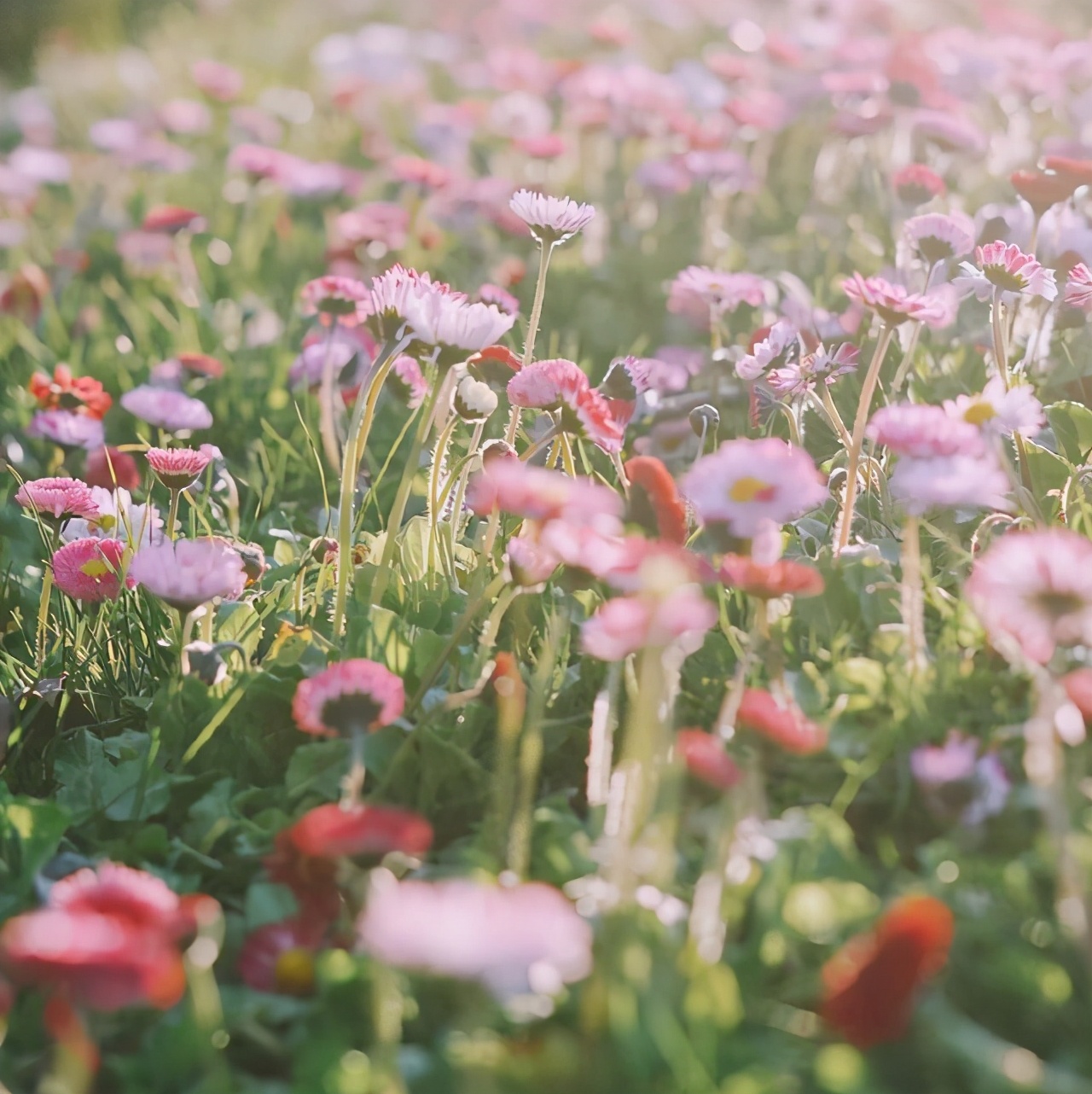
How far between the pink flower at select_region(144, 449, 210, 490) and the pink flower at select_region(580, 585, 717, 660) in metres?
0.69

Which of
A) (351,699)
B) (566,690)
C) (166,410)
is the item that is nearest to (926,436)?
(566,690)

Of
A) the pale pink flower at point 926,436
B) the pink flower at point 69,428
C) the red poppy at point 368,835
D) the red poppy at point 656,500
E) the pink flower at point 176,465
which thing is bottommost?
the pink flower at point 69,428

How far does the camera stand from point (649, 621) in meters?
1.09

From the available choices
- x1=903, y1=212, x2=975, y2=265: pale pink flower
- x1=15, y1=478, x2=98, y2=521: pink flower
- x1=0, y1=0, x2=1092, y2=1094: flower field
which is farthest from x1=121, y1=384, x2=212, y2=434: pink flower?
x1=903, y1=212, x2=975, y2=265: pale pink flower

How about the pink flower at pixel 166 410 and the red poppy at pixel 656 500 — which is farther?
the pink flower at pixel 166 410

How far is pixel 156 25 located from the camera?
7.05 meters

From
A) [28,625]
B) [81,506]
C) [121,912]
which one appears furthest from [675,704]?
[28,625]

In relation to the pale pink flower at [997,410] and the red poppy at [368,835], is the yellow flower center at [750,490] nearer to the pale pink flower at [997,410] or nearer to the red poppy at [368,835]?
the pale pink flower at [997,410]

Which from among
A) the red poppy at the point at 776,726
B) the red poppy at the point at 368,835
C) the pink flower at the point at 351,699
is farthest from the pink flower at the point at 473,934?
the pink flower at the point at 351,699

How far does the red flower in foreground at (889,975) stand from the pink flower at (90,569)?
103cm

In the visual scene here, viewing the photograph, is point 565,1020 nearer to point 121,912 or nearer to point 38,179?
point 121,912

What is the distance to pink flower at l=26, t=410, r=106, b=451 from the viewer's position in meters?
2.11

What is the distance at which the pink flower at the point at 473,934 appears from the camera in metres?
0.90

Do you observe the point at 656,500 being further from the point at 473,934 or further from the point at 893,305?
the point at 473,934
